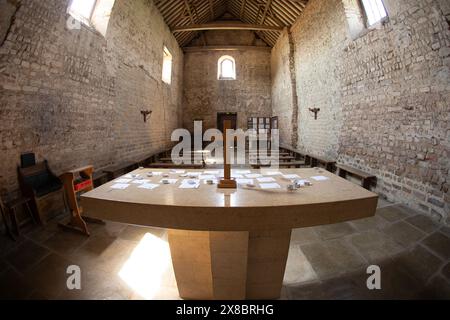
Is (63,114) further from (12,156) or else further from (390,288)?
(390,288)

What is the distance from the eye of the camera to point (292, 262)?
2.58 meters

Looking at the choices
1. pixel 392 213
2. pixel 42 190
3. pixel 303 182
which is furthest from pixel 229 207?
pixel 392 213

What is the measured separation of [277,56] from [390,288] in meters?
11.6

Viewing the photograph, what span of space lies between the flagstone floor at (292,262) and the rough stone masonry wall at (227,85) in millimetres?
10307

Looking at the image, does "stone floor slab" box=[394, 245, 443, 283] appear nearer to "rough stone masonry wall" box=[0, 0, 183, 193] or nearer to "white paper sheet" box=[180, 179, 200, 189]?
"white paper sheet" box=[180, 179, 200, 189]

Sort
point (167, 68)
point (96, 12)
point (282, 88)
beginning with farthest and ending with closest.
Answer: point (282, 88)
point (167, 68)
point (96, 12)

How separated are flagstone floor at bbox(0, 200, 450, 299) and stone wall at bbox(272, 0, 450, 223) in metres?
Result: 0.95

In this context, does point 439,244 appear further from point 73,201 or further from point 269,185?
point 73,201

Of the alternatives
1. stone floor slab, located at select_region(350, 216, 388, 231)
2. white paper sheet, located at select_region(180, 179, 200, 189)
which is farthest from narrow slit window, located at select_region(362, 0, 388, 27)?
white paper sheet, located at select_region(180, 179, 200, 189)

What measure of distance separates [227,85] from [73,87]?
31.6ft

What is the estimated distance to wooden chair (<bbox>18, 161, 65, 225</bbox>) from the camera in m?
3.16

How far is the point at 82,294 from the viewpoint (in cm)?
202

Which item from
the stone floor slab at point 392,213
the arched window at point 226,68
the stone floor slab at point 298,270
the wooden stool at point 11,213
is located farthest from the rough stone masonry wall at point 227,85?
the stone floor slab at point 298,270

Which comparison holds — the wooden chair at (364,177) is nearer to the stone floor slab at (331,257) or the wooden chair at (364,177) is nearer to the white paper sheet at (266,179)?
the stone floor slab at (331,257)
